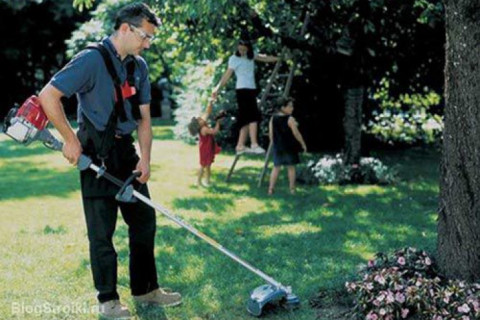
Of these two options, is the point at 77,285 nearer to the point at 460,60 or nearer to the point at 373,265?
the point at 373,265

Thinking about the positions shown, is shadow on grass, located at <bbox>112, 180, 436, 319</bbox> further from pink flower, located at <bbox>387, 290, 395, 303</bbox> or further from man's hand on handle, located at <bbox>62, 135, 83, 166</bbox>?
man's hand on handle, located at <bbox>62, 135, 83, 166</bbox>

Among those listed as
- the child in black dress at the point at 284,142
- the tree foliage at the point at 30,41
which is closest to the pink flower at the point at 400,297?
the child in black dress at the point at 284,142

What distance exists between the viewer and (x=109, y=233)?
5.09 meters

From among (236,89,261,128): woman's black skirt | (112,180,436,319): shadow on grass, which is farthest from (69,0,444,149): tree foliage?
(112,180,436,319): shadow on grass

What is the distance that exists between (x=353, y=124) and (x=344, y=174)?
0.86 metres

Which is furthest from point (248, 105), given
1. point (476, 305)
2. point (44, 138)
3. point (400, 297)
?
point (476, 305)

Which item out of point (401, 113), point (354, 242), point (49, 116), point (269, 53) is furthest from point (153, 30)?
point (401, 113)

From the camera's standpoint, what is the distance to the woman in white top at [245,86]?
1044 centimetres

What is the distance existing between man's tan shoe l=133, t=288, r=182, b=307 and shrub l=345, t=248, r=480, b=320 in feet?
3.85

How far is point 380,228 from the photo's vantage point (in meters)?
7.89

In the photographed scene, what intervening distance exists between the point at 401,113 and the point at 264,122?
333 cm

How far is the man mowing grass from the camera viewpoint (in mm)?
4832

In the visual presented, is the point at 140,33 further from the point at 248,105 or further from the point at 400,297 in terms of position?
the point at 248,105

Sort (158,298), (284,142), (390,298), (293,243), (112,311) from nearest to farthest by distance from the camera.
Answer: (390,298) < (112,311) < (158,298) < (293,243) < (284,142)
